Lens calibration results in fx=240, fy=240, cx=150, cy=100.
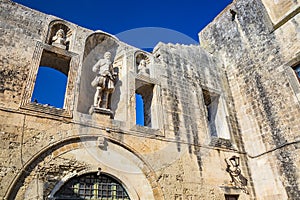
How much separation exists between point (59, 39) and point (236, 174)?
21.1 ft

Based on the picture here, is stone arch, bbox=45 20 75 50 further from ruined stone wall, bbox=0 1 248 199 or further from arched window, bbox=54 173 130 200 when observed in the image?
arched window, bbox=54 173 130 200

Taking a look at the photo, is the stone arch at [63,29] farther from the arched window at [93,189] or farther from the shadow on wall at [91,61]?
the arched window at [93,189]

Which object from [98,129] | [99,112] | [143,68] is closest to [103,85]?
[99,112]

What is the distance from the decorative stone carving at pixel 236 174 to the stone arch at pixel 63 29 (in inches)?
228

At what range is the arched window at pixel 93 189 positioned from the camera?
475 centimetres

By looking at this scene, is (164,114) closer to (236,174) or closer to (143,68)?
(143,68)

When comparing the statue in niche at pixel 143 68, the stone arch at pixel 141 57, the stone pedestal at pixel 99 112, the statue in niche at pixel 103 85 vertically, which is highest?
the stone arch at pixel 141 57

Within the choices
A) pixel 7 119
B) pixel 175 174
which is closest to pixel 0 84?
pixel 7 119

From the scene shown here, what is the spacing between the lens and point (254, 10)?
9406 millimetres

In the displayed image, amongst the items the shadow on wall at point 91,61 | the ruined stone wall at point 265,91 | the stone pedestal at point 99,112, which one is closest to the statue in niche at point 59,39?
the shadow on wall at point 91,61

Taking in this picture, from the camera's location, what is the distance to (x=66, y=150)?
5.04 meters

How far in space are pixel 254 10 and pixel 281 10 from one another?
100cm

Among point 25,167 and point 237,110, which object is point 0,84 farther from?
point 237,110

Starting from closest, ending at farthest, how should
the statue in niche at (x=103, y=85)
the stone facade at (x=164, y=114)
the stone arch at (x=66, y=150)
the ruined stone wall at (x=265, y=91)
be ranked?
1. the stone arch at (x=66, y=150)
2. the stone facade at (x=164, y=114)
3. the statue in niche at (x=103, y=85)
4. the ruined stone wall at (x=265, y=91)
